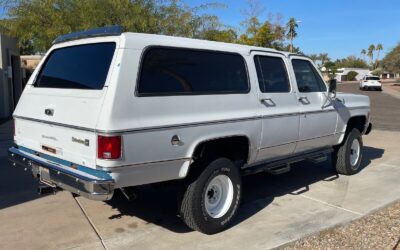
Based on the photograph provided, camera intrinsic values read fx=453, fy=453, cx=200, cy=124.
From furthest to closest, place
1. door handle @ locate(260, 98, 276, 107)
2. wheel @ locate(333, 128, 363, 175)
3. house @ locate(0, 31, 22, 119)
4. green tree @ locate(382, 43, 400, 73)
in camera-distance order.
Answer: green tree @ locate(382, 43, 400, 73) < house @ locate(0, 31, 22, 119) < wheel @ locate(333, 128, 363, 175) < door handle @ locate(260, 98, 276, 107)

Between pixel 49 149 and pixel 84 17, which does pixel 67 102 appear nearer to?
pixel 49 149

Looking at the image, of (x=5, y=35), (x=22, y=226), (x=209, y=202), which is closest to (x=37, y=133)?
(x=22, y=226)

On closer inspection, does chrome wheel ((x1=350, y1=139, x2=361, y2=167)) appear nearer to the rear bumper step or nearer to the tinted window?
the tinted window

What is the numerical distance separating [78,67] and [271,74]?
2.47 metres

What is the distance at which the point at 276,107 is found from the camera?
5754mm

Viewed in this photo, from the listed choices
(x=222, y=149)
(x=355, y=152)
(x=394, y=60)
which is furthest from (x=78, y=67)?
(x=394, y=60)

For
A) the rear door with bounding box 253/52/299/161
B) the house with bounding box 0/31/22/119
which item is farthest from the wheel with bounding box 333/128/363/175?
the house with bounding box 0/31/22/119

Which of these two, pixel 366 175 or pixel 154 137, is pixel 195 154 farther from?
pixel 366 175

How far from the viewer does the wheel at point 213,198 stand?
4781 mm

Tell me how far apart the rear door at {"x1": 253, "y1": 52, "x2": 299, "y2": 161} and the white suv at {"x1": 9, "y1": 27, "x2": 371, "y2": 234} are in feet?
0.05

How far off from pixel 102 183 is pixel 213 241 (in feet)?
4.90

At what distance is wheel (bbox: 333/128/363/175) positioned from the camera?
304 inches

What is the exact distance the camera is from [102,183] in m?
4.03

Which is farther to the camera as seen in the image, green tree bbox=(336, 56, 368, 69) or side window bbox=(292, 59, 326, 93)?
green tree bbox=(336, 56, 368, 69)
